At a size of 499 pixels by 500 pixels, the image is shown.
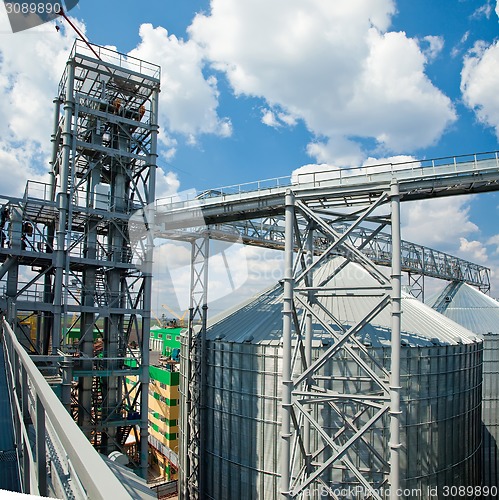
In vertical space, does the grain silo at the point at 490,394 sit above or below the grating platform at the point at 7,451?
below

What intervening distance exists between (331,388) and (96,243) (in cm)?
1258

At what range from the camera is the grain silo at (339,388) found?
48.5ft

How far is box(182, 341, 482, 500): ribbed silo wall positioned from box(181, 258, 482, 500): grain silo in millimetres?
36

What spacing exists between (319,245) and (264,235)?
5.80m

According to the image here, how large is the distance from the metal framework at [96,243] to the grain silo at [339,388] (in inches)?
173

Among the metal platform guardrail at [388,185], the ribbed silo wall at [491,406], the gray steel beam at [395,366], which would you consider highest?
the metal platform guardrail at [388,185]

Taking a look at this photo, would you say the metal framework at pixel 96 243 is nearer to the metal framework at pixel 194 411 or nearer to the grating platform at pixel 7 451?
the metal framework at pixel 194 411

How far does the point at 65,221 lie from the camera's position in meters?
18.0

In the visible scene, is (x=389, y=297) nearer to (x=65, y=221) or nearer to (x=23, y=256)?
(x=65, y=221)

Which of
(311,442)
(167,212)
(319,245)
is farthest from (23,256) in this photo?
(319,245)

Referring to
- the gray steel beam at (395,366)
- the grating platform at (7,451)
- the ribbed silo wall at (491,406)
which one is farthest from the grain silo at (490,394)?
the grating platform at (7,451)

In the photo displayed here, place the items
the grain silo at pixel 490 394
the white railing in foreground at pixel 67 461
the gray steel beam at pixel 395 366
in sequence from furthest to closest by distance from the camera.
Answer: the grain silo at pixel 490 394 < the gray steel beam at pixel 395 366 < the white railing in foreground at pixel 67 461

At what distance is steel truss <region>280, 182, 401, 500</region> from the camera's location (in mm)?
11570

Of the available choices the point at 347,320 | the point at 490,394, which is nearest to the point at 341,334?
the point at 347,320
